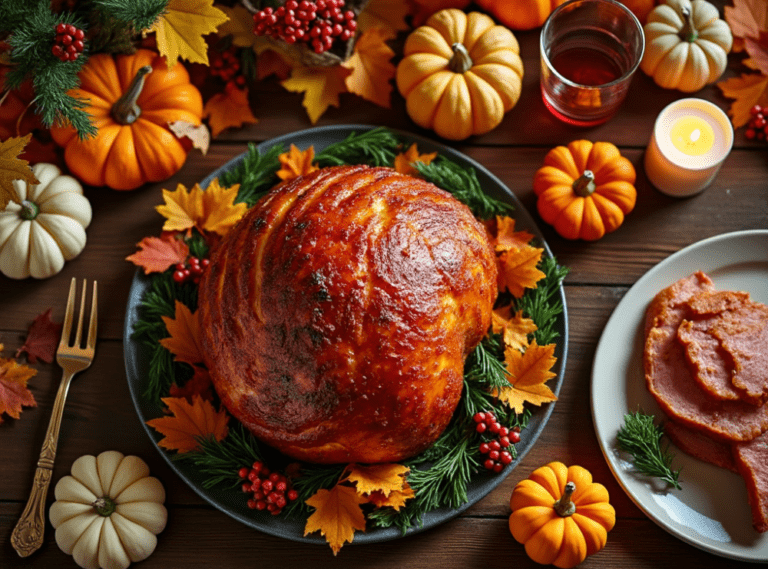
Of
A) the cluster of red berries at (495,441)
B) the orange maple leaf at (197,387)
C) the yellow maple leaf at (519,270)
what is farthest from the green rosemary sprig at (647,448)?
the orange maple leaf at (197,387)

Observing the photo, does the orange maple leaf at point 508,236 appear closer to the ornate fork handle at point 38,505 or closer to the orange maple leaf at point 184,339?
the orange maple leaf at point 184,339

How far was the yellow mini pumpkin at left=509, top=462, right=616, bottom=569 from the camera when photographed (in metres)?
1.98

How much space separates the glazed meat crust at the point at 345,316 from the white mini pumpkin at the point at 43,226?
615 millimetres

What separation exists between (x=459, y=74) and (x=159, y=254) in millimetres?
1056

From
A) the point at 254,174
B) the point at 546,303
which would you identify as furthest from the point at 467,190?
the point at 254,174

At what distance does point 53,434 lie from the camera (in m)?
2.20

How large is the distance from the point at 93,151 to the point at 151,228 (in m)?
0.29

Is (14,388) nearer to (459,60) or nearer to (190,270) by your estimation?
(190,270)

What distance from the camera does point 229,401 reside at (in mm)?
1987

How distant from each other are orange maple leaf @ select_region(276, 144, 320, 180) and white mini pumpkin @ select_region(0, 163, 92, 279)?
631 mm

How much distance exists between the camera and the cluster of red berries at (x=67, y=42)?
2133mm

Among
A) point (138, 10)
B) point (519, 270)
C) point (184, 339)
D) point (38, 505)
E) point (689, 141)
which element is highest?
Result: point (138, 10)

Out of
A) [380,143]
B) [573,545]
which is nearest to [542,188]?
[380,143]

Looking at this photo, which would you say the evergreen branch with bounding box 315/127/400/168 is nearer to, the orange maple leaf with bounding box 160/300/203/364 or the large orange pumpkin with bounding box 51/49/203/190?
the large orange pumpkin with bounding box 51/49/203/190
